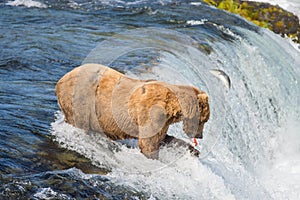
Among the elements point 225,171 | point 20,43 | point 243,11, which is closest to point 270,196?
point 225,171

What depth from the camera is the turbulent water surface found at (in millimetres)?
5418

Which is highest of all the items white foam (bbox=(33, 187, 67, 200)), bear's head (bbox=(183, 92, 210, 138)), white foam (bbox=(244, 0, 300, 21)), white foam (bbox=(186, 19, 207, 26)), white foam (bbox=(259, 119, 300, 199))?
bear's head (bbox=(183, 92, 210, 138))

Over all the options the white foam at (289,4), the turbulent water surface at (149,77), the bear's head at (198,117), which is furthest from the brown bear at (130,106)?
the white foam at (289,4)

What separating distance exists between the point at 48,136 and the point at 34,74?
329 cm

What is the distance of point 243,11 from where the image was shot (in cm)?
1978

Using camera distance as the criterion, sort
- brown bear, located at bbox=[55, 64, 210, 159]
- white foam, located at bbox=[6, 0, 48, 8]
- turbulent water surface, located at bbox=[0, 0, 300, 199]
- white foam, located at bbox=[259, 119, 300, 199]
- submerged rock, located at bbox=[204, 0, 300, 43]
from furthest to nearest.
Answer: submerged rock, located at bbox=[204, 0, 300, 43] < white foam, located at bbox=[6, 0, 48, 8] < white foam, located at bbox=[259, 119, 300, 199] < brown bear, located at bbox=[55, 64, 210, 159] < turbulent water surface, located at bbox=[0, 0, 300, 199]

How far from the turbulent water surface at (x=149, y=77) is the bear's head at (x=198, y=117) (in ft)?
0.91

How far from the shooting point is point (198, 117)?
19.0 ft

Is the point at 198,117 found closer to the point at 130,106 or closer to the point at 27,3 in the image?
the point at 130,106

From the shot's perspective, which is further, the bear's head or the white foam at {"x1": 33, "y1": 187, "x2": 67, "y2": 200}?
the bear's head

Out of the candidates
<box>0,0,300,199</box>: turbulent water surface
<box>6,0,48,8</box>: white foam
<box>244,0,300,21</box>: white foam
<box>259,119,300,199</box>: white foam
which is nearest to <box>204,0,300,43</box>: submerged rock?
<box>244,0,300,21</box>: white foam

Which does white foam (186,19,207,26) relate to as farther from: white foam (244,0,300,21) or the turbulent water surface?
white foam (244,0,300,21)

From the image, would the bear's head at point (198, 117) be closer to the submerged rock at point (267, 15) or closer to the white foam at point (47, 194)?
the white foam at point (47, 194)

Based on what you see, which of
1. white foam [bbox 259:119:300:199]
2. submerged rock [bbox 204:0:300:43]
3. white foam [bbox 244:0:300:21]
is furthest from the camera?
white foam [bbox 244:0:300:21]
